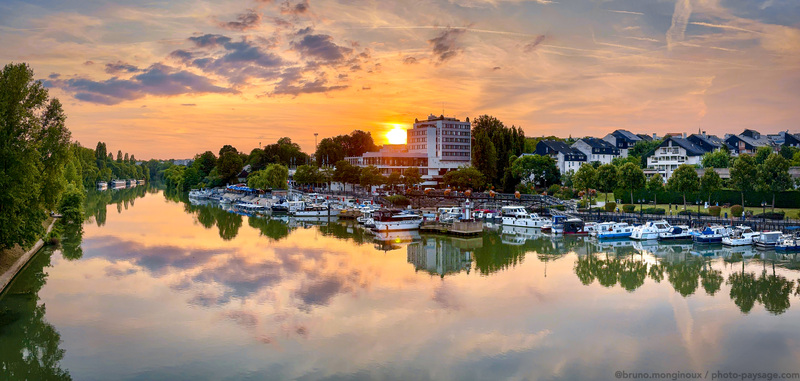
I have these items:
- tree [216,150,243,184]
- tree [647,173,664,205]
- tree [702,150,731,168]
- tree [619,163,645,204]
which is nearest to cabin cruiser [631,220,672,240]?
tree [619,163,645,204]

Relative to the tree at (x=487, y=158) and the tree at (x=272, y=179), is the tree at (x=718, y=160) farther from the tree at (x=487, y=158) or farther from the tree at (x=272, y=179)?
the tree at (x=272, y=179)

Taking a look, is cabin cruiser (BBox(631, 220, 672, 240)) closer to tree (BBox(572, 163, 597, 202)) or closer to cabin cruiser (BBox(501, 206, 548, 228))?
cabin cruiser (BBox(501, 206, 548, 228))

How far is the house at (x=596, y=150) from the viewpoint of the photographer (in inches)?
3745

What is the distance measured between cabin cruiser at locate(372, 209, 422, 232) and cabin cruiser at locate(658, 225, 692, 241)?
20893 millimetres

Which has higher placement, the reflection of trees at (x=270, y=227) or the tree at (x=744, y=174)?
the tree at (x=744, y=174)

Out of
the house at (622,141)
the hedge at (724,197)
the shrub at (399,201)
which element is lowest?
the shrub at (399,201)

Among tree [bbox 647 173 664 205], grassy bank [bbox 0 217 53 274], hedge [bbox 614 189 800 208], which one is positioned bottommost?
grassy bank [bbox 0 217 53 274]

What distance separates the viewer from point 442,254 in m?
39.8

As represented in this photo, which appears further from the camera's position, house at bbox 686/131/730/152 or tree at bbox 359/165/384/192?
tree at bbox 359/165/384/192

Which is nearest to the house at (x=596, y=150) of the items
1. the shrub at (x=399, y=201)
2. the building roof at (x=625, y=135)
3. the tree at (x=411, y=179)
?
the building roof at (x=625, y=135)

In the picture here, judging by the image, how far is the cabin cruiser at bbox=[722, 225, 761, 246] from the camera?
131 feet

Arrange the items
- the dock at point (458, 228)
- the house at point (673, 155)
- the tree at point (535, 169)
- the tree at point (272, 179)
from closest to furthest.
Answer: the dock at point (458, 228)
the tree at point (535, 169)
the house at point (673, 155)
the tree at point (272, 179)

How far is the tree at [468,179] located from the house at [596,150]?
2497 centimetres

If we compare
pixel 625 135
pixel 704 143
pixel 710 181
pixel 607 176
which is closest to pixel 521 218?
pixel 607 176
